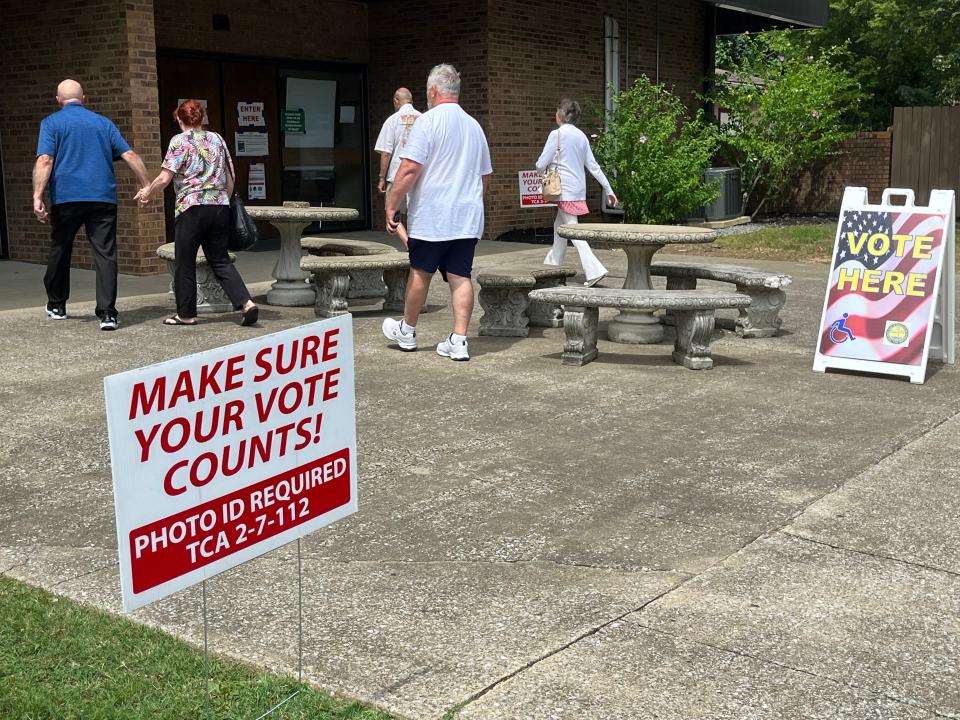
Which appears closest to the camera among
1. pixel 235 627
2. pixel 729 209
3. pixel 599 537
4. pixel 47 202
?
pixel 235 627

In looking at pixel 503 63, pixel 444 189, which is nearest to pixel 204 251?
pixel 444 189

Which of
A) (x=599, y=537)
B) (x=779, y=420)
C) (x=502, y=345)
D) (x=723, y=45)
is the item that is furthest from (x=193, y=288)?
(x=723, y=45)

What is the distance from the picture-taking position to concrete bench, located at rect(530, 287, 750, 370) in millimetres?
7551

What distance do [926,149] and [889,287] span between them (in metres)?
16.2

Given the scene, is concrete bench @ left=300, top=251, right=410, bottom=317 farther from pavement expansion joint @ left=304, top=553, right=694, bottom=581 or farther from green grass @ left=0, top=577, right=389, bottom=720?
green grass @ left=0, top=577, right=389, bottom=720

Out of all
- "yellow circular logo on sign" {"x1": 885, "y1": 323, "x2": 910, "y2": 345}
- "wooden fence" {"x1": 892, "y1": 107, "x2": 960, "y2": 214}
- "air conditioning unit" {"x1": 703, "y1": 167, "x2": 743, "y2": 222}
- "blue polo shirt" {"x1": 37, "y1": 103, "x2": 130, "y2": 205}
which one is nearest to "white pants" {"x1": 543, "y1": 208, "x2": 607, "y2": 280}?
"yellow circular logo on sign" {"x1": 885, "y1": 323, "x2": 910, "y2": 345}

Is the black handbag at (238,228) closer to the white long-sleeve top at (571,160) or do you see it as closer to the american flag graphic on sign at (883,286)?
the white long-sleeve top at (571,160)

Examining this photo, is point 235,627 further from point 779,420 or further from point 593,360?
point 593,360

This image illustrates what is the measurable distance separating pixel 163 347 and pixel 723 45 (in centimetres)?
4047

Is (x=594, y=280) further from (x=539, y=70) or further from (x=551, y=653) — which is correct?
(x=551, y=653)

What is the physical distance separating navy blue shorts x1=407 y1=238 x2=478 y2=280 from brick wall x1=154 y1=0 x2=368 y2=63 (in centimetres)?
828

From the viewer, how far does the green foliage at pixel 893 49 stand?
2623 cm

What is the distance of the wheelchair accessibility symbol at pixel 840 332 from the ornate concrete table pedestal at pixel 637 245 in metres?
1.12

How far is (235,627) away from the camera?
3.68 m
